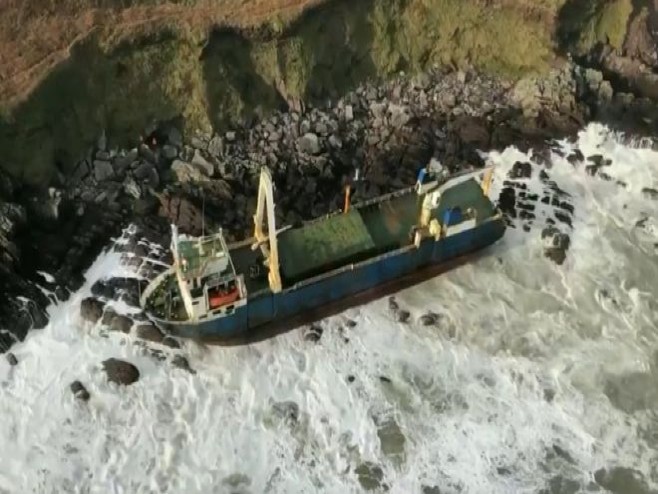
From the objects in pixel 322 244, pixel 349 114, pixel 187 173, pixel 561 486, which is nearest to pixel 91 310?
pixel 187 173

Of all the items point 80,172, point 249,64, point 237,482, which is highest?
point 249,64

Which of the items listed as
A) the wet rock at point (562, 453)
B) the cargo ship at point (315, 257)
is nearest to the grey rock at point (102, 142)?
the cargo ship at point (315, 257)

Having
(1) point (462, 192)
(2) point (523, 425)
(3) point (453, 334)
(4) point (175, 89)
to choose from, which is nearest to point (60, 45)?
(4) point (175, 89)

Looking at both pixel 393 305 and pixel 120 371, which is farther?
pixel 393 305

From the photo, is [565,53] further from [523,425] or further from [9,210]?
[9,210]

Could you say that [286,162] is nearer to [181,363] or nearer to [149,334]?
[149,334]

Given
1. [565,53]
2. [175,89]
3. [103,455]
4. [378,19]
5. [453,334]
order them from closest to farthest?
[103,455]
[453,334]
[175,89]
[378,19]
[565,53]
